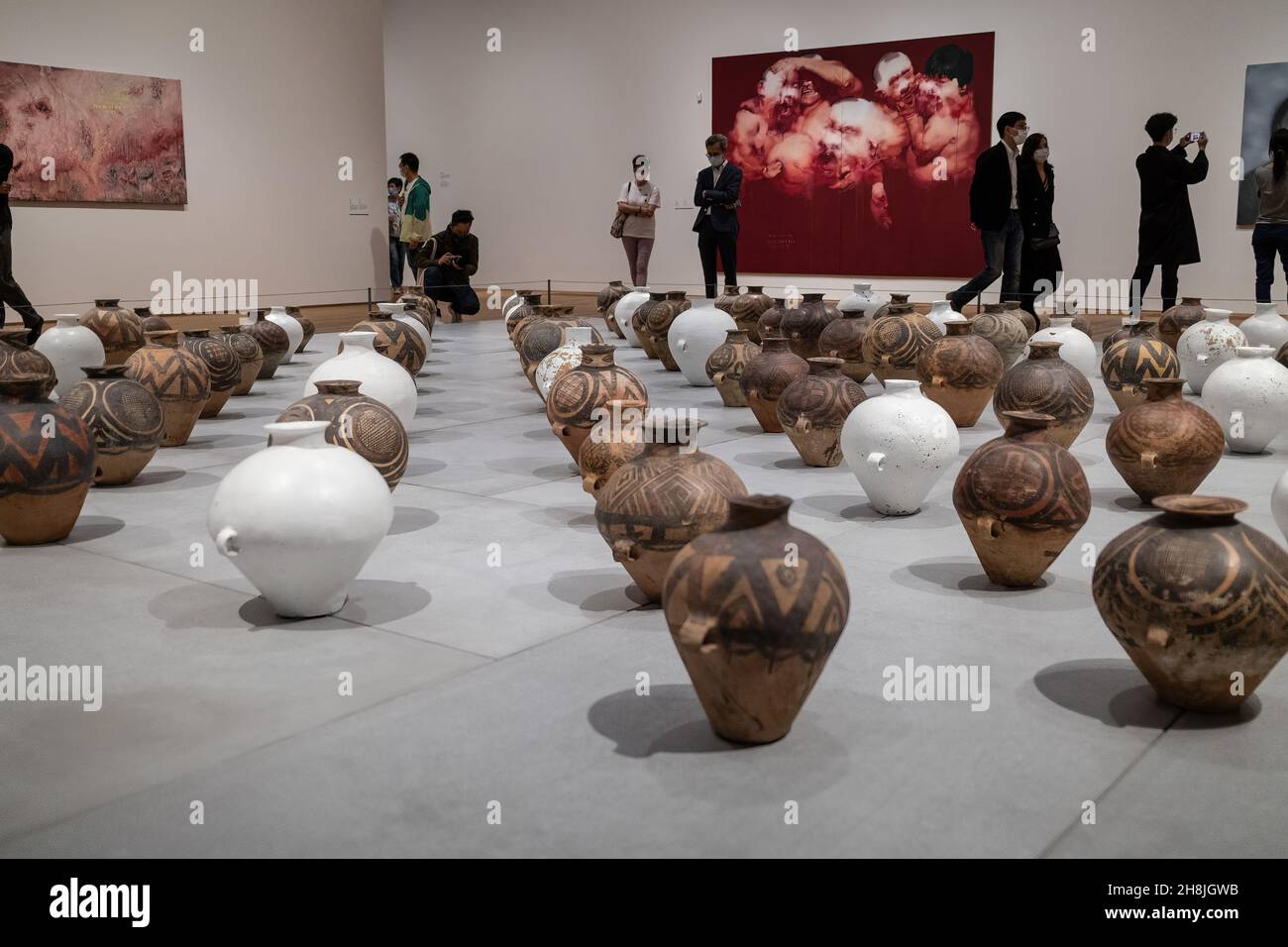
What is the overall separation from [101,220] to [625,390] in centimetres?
1055

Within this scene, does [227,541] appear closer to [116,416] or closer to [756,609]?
[756,609]

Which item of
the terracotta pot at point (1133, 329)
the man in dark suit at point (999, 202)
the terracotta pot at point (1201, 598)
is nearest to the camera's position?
the terracotta pot at point (1201, 598)

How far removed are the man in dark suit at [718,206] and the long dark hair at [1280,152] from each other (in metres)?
4.91

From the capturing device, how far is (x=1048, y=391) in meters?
6.14

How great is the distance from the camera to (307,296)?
1652 centimetres

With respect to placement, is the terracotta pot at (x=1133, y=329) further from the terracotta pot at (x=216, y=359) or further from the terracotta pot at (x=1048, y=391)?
the terracotta pot at (x=216, y=359)

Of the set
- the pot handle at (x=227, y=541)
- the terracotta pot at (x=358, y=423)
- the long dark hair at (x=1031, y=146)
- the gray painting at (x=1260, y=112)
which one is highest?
the gray painting at (x=1260, y=112)

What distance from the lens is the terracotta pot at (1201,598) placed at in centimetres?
Result: 300

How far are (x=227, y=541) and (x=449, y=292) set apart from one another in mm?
11628

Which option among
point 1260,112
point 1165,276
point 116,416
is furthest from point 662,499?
point 1260,112

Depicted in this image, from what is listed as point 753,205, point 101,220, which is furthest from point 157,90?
point 753,205

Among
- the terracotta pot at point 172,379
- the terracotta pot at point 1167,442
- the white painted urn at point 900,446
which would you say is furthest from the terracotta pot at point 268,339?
the terracotta pot at point 1167,442

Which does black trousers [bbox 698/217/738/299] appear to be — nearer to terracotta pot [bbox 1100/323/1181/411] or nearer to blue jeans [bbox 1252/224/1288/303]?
blue jeans [bbox 1252/224/1288/303]

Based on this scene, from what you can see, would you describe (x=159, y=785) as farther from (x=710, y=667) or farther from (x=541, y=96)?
(x=541, y=96)
